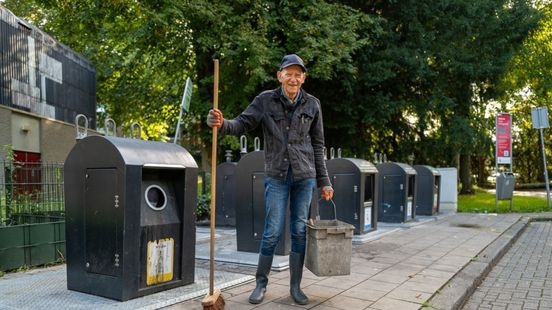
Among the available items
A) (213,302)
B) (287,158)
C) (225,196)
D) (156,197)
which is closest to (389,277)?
(287,158)

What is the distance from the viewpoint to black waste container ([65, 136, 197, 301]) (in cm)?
402

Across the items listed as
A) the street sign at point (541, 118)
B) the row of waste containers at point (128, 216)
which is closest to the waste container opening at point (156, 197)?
the row of waste containers at point (128, 216)

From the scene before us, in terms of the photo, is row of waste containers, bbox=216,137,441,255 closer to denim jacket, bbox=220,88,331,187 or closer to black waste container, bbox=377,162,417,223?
black waste container, bbox=377,162,417,223

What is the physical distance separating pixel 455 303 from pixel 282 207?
1866 mm

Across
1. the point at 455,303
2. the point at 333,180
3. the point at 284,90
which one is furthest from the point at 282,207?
the point at 333,180

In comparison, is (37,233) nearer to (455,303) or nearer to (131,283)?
(131,283)

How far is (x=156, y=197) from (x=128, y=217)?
481mm

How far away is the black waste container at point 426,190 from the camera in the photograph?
12359 mm

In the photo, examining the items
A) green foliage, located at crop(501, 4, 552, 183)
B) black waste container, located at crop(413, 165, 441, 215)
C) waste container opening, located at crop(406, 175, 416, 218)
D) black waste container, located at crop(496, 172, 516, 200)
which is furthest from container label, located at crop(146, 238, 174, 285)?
green foliage, located at crop(501, 4, 552, 183)

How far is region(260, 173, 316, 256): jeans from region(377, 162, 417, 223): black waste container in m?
6.78

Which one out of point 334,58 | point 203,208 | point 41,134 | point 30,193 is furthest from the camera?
point 41,134

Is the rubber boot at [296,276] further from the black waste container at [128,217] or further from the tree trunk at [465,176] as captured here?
the tree trunk at [465,176]

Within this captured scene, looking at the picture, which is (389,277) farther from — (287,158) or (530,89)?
(530,89)

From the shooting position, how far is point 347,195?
326 inches
